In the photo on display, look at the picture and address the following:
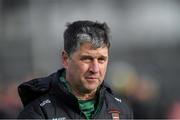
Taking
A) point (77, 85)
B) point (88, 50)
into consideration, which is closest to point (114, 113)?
point (77, 85)

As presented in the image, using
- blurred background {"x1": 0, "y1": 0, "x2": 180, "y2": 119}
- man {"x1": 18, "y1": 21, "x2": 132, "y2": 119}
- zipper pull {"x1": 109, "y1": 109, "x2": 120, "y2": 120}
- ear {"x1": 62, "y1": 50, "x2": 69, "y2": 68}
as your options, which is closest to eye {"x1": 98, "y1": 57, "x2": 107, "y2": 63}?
man {"x1": 18, "y1": 21, "x2": 132, "y2": 119}

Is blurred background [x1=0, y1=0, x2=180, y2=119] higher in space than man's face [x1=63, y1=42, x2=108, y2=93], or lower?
lower

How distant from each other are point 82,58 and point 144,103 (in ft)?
14.8

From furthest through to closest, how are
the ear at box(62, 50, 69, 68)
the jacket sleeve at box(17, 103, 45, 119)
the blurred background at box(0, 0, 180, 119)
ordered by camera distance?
the blurred background at box(0, 0, 180, 119) < the ear at box(62, 50, 69, 68) < the jacket sleeve at box(17, 103, 45, 119)

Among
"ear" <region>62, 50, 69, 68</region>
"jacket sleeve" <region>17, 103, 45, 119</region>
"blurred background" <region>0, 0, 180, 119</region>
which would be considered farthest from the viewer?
"blurred background" <region>0, 0, 180, 119</region>

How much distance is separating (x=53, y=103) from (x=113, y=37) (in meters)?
6.22

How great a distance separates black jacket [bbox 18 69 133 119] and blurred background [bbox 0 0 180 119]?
5104 mm

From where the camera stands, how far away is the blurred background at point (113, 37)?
8.93m

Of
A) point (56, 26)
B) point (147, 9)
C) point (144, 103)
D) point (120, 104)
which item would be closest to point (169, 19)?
point (147, 9)

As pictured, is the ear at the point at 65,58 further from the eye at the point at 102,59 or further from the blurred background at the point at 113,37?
the blurred background at the point at 113,37

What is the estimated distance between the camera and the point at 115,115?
130 inches

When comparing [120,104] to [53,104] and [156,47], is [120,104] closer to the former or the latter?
[53,104]

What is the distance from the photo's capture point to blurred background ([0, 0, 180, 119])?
29.3 ft

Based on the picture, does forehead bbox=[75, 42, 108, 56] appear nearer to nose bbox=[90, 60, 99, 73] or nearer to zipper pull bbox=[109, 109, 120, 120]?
nose bbox=[90, 60, 99, 73]
